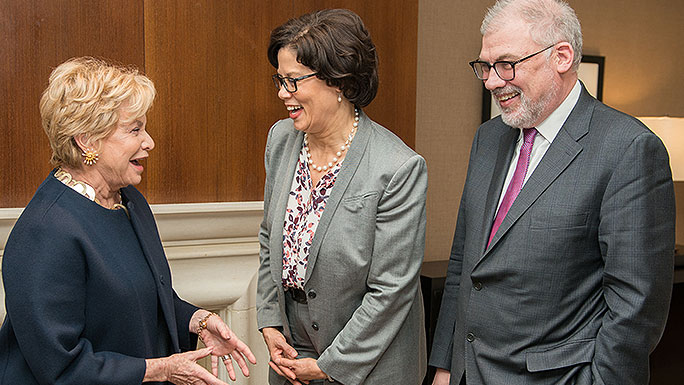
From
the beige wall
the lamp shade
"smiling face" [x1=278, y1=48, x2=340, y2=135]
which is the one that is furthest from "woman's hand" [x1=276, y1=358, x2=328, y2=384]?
the lamp shade

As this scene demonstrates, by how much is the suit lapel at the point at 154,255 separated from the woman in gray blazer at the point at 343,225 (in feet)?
1.06

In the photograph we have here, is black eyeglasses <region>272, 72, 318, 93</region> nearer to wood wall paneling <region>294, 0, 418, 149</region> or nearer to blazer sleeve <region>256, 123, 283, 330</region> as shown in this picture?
blazer sleeve <region>256, 123, 283, 330</region>

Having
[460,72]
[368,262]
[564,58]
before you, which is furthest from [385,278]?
[460,72]

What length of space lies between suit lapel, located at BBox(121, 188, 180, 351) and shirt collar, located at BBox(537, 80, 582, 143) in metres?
1.12

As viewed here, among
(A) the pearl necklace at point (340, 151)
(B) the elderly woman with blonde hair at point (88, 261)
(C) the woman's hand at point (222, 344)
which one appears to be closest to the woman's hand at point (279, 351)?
(C) the woman's hand at point (222, 344)

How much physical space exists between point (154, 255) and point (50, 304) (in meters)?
0.35

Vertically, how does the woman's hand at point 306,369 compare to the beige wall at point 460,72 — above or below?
below

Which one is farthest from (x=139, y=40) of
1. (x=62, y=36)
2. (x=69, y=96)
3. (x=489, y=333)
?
(x=489, y=333)

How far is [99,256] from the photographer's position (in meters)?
1.63

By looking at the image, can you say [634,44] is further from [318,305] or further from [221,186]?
[318,305]

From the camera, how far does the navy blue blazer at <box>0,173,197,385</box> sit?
1.55 meters

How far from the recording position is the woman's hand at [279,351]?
1.98 metres

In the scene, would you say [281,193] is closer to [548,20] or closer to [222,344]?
[222,344]

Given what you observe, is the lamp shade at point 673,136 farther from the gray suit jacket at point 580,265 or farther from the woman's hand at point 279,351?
the woman's hand at point 279,351
